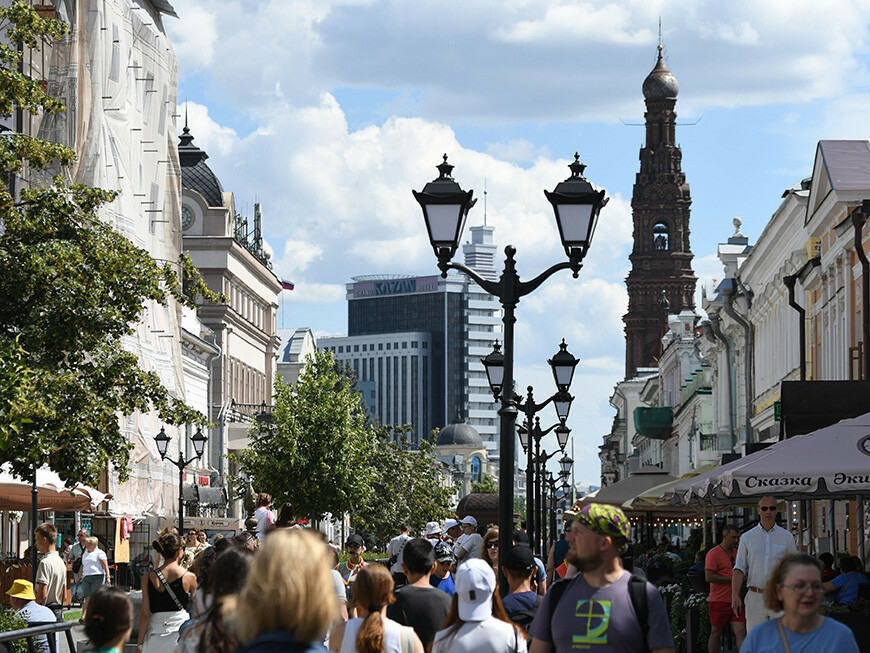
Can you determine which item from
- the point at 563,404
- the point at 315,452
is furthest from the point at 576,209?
the point at 315,452

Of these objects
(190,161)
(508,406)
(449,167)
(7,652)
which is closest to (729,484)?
(508,406)

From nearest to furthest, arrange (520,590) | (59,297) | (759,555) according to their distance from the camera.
Result: (520,590) < (759,555) < (59,297)

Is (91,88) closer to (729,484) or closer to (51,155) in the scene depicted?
(51,155)

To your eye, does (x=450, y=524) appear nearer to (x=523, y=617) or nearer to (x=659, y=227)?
(x=523, y=617)

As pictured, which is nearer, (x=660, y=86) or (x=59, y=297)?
(x=59, y=297)

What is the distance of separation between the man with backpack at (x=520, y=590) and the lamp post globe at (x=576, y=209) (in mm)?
4405

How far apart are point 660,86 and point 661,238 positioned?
12.4 m

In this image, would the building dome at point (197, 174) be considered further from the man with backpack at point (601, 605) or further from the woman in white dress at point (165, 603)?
the man with backpack at point (601, 605)

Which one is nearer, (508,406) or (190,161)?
(508,406)

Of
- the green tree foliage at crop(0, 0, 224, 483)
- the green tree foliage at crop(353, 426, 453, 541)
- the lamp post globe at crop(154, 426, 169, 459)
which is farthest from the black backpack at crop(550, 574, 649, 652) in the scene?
the green tree foliage at crop(353, 426, 453, 541)

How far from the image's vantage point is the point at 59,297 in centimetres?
2016

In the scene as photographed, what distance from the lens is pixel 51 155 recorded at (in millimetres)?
20203

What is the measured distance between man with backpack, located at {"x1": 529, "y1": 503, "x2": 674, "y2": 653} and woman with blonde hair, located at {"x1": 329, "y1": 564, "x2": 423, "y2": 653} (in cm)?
128

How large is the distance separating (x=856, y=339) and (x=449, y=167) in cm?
2106
